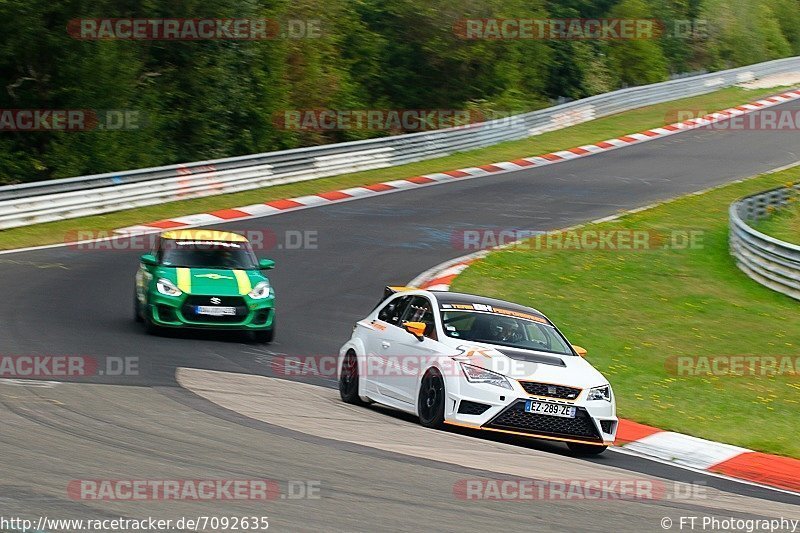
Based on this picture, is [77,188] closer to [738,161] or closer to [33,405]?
[33,405]

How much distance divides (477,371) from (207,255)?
22.4 feet

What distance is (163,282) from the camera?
1538 cm

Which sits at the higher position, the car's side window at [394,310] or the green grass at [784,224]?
the car's side window at [394,310]

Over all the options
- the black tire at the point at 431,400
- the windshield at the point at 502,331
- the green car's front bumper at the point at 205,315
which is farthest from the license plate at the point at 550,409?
the green car's front bumper at the point at 205,315

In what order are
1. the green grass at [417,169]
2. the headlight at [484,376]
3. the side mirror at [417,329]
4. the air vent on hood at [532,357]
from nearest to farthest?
the headlight at [484,376]
the air vent on hood at [532,357]
the side mirror at [417,329]
the green grass at [417,169]

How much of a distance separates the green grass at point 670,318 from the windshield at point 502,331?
1539 millimetres

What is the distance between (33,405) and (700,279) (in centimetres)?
1464

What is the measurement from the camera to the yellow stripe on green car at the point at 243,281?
15605 millimetres

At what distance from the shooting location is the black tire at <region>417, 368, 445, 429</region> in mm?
10703

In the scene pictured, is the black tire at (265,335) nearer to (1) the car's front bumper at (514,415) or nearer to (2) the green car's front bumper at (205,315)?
(2) the green car's front bumper at (205,315)

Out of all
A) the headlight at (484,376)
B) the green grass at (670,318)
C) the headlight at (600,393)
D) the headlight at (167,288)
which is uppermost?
the headlight at (484,376)

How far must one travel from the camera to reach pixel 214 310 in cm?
1535

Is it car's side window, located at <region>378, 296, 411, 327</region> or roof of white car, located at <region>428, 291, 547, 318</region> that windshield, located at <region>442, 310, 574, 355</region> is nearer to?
roof of white car, located at <region>428, 291, 547, 318</region>

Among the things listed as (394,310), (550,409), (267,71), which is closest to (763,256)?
(394,310)
